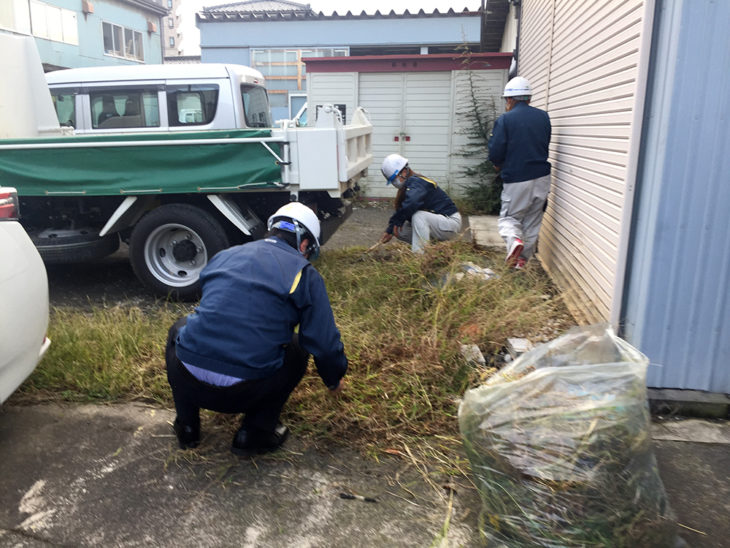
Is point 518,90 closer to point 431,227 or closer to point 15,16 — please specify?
point 431,227

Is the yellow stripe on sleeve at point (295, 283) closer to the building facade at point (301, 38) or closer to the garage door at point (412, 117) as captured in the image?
the garage door at point (412, 117)

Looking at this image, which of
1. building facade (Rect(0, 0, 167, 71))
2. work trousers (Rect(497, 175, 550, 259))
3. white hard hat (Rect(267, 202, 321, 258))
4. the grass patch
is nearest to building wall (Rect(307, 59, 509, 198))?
work trousers (Rect(497, 175, 550, 259))

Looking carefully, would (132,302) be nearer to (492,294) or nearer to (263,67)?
(492,294)

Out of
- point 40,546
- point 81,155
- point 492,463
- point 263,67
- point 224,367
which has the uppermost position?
point 263,67

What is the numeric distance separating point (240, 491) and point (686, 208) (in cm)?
253

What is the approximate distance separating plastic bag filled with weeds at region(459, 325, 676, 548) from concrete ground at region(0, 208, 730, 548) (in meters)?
0.30

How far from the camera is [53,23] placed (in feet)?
65.2

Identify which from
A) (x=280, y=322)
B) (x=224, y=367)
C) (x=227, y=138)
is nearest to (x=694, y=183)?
(x=280, y=322)

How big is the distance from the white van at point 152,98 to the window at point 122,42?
61.2ft

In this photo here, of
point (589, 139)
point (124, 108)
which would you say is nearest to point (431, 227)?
point (589, 139)

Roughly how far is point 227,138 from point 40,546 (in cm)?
351

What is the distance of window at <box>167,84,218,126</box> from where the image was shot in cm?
666

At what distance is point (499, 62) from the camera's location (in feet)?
35.4

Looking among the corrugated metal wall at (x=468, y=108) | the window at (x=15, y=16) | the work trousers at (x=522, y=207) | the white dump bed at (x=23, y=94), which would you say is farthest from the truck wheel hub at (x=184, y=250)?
the window at (x=15, y=16)
